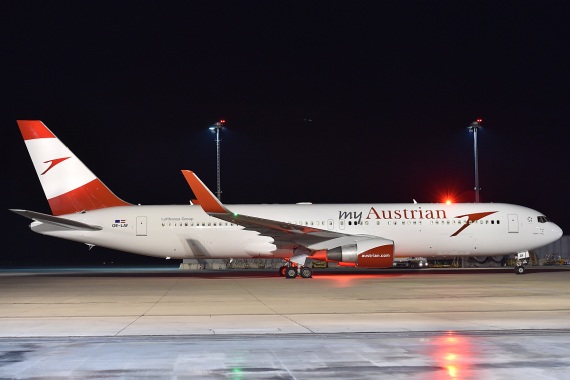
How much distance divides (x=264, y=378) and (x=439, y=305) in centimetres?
1067

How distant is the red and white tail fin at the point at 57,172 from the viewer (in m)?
35.3

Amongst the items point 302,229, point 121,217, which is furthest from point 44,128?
point 302,229

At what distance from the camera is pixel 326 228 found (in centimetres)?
3512

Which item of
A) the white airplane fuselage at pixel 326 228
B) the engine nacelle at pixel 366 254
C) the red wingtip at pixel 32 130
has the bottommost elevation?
the engine nacelle at pixel 366 254

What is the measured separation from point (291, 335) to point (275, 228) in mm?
20257

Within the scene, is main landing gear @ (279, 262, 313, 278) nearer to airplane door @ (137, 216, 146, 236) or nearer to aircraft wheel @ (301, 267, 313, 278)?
aircraft wheel @ (301, 267, 313, 278)

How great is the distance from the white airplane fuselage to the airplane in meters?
0.05

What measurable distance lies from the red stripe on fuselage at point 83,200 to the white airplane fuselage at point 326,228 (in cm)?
50

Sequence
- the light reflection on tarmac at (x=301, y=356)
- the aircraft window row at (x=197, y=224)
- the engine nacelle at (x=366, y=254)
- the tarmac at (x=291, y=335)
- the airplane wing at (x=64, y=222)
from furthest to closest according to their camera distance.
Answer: the aircraft window row at (x=197, y=224) < the airplane wing at (x=64, y=222) < the engine nacelle at (x=366, y=254) < the tarmac at (x=291, y=335) < the light reflection on tarmac at (x=301, y=356)

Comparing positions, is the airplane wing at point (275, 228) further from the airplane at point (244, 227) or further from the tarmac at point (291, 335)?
the tarmac at point (291, 335)

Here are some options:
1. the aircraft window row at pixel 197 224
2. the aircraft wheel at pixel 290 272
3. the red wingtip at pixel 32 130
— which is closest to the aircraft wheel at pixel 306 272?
the aircraft wheel at pixel 290 272

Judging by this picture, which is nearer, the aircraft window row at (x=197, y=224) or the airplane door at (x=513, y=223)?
the aircraft window row at (x=197, y=224)

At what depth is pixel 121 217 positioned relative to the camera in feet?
115

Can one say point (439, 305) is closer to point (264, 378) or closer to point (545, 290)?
point (545, 290)
